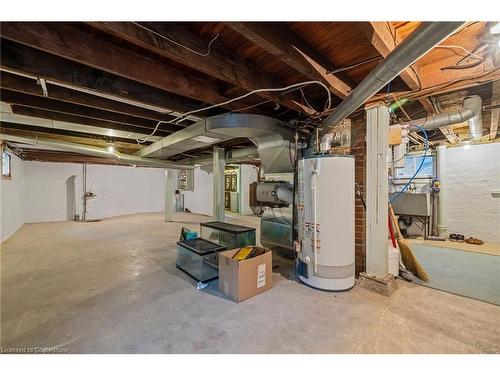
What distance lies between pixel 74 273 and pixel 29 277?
18.2 inches

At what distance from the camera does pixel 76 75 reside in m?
1.96

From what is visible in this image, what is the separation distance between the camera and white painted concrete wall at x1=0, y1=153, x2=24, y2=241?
171 inches

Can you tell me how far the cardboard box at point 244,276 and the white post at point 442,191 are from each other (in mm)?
4565

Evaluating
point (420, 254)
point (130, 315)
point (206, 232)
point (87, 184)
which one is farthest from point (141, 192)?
point (420, 254)

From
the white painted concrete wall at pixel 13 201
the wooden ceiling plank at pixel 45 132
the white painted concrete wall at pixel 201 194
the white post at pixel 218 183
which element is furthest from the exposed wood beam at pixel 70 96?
the white painted concrete wall at pixel 201 194

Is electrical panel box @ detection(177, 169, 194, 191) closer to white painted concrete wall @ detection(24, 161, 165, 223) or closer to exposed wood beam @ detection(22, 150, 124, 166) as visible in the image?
white painted concrete wall @ detection(24, 161, 165, 223)

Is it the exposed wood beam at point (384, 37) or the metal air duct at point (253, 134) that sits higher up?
the exposed wood beam at point (384, 37)

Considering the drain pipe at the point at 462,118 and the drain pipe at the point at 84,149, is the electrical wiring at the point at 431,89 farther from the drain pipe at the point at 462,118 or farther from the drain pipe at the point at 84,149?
the drain pipe at the point at 84,149

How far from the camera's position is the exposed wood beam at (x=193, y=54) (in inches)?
53.6

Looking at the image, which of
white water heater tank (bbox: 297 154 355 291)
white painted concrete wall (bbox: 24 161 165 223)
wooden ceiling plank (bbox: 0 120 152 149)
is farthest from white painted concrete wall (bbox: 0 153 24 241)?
white water heater tank (bbox: 297 154 355 291)

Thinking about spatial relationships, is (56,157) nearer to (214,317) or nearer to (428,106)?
(214,317)

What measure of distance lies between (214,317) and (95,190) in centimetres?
→ 758

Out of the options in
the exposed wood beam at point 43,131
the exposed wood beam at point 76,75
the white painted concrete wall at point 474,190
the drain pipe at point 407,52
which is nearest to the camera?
the drain pipe at point 407,52

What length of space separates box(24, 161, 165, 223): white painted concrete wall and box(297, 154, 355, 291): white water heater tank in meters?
7.82
